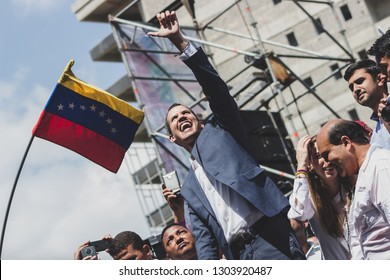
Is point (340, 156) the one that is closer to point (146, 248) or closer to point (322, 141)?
point (322, 141)

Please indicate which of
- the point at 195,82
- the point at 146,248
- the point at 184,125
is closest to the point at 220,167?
the point at 184,125

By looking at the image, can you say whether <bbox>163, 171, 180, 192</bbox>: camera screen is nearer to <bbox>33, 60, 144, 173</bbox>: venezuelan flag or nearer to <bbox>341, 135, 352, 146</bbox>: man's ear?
<bbox>33, 60, 144, 173</bbox>: venezuelan flag

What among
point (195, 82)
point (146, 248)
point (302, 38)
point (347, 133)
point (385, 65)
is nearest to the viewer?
point (347, 133)

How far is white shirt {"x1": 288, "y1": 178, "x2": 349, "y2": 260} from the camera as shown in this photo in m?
4.70

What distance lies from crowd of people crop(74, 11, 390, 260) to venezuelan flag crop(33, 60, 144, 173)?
2438 mm

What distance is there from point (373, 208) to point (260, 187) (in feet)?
2.14

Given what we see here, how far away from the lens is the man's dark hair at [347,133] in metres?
4.36

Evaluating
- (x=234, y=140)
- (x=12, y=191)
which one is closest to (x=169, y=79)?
(x=12, y=191)

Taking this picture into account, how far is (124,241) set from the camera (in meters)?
6.54

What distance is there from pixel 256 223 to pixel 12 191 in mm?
4637

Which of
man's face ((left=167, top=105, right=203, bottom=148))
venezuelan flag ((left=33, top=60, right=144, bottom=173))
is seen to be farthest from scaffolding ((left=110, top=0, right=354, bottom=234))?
man's face ((left=167, top=105, right=203, bottom=148))

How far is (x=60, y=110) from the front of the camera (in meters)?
7.76

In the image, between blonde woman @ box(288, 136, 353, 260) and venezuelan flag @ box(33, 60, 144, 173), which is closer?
blonde woman @ box(288, 136, 353, 260)

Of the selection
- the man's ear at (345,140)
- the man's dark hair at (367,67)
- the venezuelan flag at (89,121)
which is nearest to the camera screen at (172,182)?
the venezuelan flag at (89,121)
